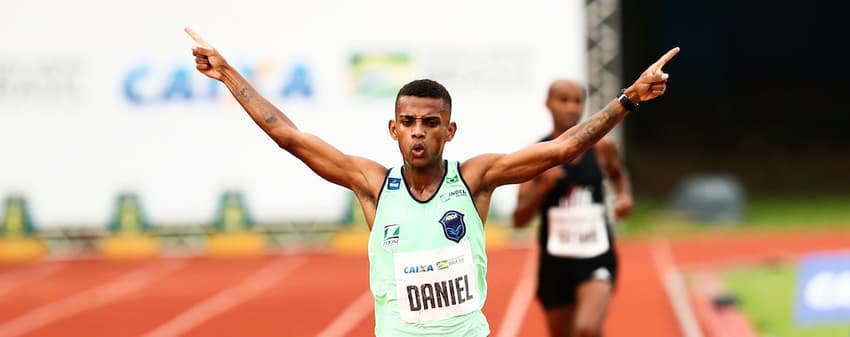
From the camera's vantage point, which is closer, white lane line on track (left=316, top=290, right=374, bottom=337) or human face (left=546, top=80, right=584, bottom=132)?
human face (left=546, top=80, right=584, bottom=132)

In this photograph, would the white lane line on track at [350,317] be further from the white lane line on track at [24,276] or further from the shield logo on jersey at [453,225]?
the shield logo on jersey at [453,225]

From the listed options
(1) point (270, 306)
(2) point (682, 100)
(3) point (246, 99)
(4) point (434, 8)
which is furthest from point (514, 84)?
(2) point (682, 100)

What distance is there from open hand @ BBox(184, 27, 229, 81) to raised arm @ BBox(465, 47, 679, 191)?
89 centimetres

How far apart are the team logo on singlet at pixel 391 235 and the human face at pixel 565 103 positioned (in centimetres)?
224

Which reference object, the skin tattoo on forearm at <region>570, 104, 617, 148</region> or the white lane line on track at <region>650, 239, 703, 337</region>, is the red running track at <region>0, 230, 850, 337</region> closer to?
the white lane line on track at <region>650, 239, 703, 337</region>

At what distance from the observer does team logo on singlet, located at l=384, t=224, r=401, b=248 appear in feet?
12.2

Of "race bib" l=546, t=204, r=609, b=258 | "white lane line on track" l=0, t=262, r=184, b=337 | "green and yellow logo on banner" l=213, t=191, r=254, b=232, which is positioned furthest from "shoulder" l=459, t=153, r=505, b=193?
"green and yellow logo on banner" l=213, t=191, r=254, b=232

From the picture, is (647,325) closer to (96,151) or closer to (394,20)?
(394,20)

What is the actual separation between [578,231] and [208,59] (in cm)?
240

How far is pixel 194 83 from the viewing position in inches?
529

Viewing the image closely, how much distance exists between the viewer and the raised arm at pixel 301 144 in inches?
154

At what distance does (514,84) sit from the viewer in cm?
1305

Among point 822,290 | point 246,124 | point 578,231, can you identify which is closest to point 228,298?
point 246,124

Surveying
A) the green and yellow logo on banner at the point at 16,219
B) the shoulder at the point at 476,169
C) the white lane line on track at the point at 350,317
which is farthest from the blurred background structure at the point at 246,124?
the shoulder at the point at 476,169
